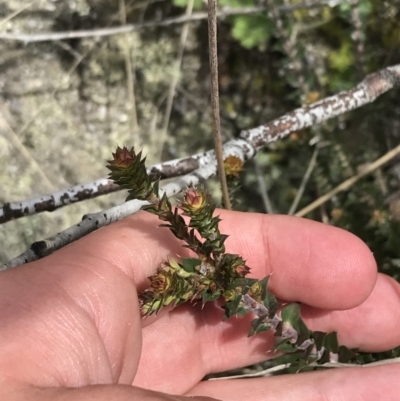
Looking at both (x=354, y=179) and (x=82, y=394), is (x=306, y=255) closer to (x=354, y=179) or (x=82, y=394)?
(x=354, y=179)

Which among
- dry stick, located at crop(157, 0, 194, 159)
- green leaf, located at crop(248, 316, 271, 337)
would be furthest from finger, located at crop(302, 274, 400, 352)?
dry stick, located at crop(157, 0, 194, 159)

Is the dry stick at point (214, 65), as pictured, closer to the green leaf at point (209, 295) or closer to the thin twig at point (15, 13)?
the green leaf at point (209, 295)

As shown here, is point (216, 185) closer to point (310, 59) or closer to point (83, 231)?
point (310, 59)

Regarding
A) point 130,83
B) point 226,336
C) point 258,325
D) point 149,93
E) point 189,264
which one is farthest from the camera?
point 149,93

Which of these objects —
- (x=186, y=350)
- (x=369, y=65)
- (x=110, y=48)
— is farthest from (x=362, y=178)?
(x=110, y=48)

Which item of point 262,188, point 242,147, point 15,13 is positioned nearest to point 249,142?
point 242,147

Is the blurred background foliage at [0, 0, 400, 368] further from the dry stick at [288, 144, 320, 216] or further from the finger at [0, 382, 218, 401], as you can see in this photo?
the finger at [0, 382, 218, 401]

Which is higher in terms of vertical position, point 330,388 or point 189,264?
point 189,264

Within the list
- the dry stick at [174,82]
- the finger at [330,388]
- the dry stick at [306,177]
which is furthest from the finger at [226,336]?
the dry stick at [174,82]
